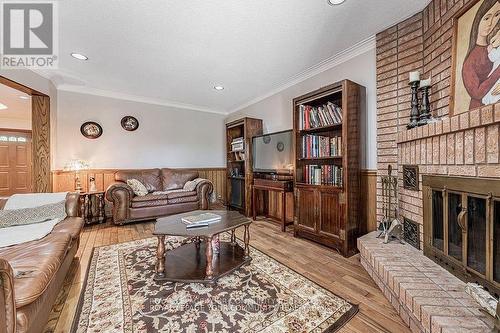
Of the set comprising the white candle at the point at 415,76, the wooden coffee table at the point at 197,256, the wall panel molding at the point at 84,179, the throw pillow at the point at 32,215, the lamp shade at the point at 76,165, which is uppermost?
the white candle at the point at 415,76

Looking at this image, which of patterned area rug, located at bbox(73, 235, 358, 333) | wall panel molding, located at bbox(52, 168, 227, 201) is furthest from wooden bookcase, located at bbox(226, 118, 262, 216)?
wall panel molding, located at bbox(52, 168, 227, 201)

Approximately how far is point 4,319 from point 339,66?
135 inches

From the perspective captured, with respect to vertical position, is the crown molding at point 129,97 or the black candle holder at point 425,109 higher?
the crown molding at point 129,97

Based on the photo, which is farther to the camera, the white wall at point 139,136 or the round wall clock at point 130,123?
the round wall clock at point 130,123

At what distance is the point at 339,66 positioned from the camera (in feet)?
9.03

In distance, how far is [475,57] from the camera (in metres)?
1.38

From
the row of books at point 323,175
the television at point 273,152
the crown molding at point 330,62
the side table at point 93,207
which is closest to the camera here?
the crown molding at point 330,62

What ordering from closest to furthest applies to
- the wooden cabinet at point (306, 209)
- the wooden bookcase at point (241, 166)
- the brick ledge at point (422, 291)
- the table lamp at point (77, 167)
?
1. the brick ledge at point (422, 291)
2. the wooden cabinet at point (306, 209)
3. the table lamp at point (77, 167)
4. the wooden bookcase at point (241, 166)

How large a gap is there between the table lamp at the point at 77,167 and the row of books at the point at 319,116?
371 centimetres

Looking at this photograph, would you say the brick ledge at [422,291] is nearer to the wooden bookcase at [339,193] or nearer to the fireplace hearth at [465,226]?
the fireplace hearth at [465,226]

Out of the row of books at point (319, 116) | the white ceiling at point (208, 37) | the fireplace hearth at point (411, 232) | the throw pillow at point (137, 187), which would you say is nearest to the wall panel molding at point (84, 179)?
the throw pillow at point (137, 187)

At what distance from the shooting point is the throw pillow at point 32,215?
6.26 ft

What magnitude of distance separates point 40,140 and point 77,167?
614mm

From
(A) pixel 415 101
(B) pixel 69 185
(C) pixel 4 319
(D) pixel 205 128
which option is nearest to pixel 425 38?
(A) pixel 415 101
